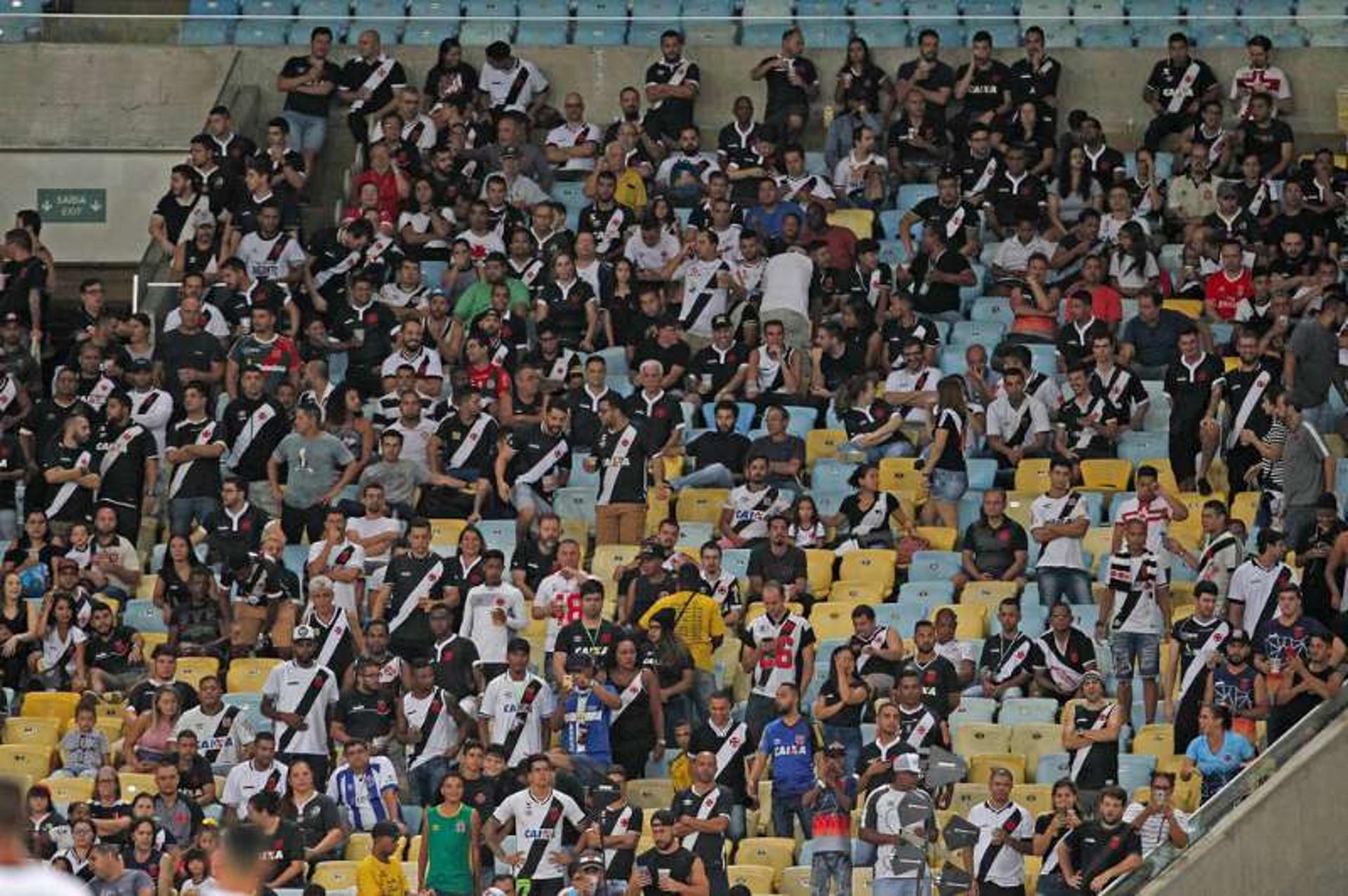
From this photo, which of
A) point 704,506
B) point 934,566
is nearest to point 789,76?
point 704,506

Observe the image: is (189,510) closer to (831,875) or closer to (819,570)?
(819,570)

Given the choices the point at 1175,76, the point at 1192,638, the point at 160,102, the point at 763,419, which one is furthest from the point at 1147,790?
the point at 160,102

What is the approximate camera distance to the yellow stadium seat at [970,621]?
715 inches

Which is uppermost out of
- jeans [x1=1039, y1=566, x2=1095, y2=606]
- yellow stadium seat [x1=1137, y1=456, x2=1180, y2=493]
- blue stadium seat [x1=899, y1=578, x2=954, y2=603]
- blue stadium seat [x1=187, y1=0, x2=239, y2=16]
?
blue stadium seat [x1=187, y1=0, x2=239, y2=16]

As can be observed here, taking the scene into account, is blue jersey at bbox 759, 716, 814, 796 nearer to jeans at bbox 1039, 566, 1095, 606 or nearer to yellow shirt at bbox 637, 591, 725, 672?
yellow shirt at bbox 637, 591, 725, 672

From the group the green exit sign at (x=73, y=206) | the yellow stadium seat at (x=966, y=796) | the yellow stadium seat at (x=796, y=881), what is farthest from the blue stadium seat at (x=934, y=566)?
the green exit sign at (x=73, y=206)

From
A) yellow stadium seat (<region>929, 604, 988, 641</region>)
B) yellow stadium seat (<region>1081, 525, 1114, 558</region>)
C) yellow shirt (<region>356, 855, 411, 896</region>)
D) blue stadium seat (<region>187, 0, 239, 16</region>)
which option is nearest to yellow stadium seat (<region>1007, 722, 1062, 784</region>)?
yellow stadium seat (<region>929, 604, 988, 641</region>)

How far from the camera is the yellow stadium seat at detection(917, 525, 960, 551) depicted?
758 inches

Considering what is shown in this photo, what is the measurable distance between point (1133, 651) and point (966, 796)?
1662 mm

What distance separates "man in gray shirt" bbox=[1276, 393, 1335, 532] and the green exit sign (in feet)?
36.8

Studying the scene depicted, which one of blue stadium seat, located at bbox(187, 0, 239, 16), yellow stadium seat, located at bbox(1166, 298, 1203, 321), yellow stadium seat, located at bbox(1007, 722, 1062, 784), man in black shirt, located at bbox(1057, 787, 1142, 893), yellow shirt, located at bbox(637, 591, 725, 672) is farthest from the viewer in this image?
blue stadium seat, located at bbox(187, 0, 239, 16)

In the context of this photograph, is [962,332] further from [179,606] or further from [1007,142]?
[179,606]

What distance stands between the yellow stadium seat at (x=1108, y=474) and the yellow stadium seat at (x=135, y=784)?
6.45 meters

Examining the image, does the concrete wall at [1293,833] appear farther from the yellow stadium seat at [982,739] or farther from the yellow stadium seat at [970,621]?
the yellow stadium seat at [970,621]
